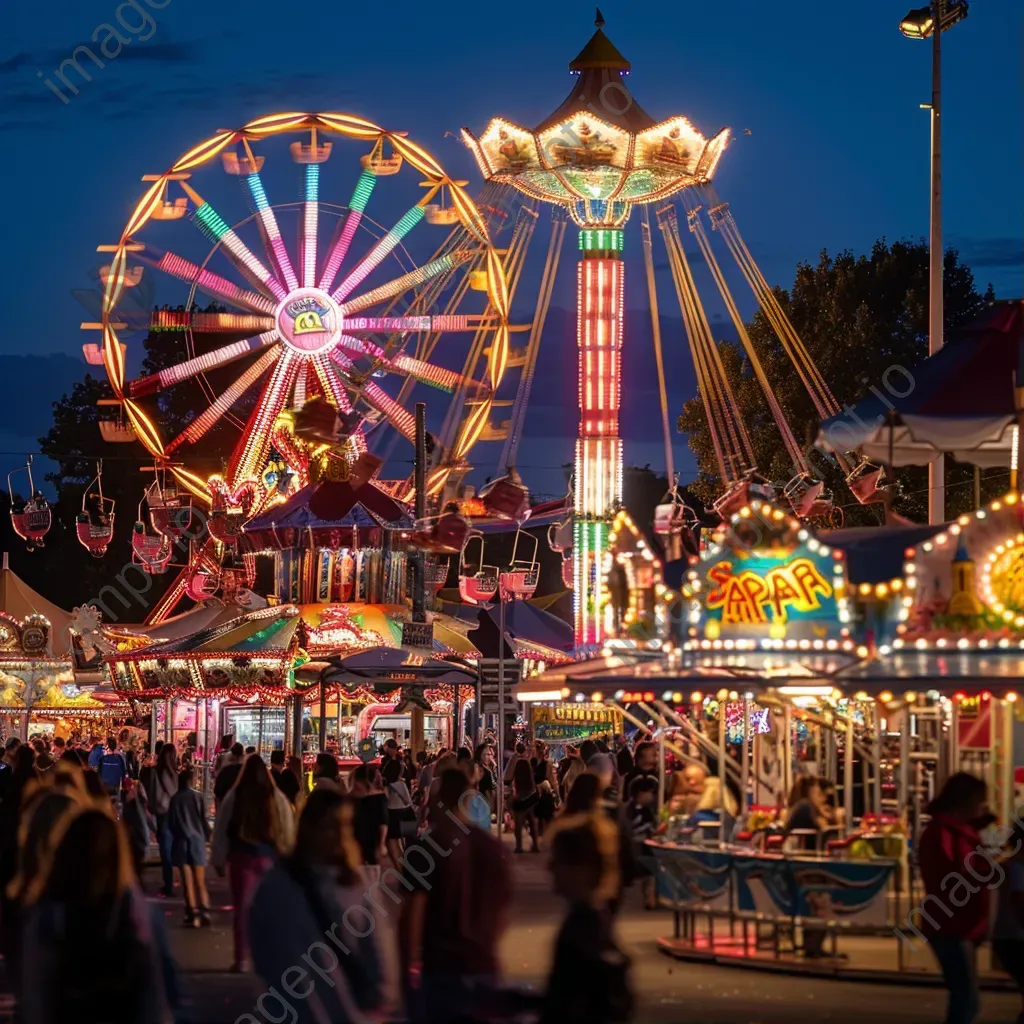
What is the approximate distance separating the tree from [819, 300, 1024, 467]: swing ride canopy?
102 feet

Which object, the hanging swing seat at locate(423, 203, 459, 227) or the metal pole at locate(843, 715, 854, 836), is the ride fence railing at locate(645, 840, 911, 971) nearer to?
the metal pole at locate(843, 715, 854, 836)

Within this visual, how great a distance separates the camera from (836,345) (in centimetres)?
5322

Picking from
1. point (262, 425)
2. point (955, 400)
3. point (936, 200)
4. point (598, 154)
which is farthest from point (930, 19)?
point (262, 425)

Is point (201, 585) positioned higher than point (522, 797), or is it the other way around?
point (201, 585)

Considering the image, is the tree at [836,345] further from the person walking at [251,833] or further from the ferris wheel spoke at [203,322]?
the person walking at [251,833]

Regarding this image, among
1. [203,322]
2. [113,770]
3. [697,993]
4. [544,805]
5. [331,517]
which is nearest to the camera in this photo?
[697,993]

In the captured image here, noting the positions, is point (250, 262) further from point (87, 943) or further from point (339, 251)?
point (87, 943)

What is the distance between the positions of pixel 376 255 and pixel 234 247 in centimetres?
325

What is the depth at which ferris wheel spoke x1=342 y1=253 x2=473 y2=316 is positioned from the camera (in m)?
46.9

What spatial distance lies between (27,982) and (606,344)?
3178cm

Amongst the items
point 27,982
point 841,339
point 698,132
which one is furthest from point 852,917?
point 841,339

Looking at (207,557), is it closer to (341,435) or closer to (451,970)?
(341,435)

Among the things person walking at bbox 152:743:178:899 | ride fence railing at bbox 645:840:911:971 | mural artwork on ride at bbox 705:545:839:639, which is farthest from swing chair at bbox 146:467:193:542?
ride fence railing at bbox 645:840:911:971

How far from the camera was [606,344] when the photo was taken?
37.9 metres
